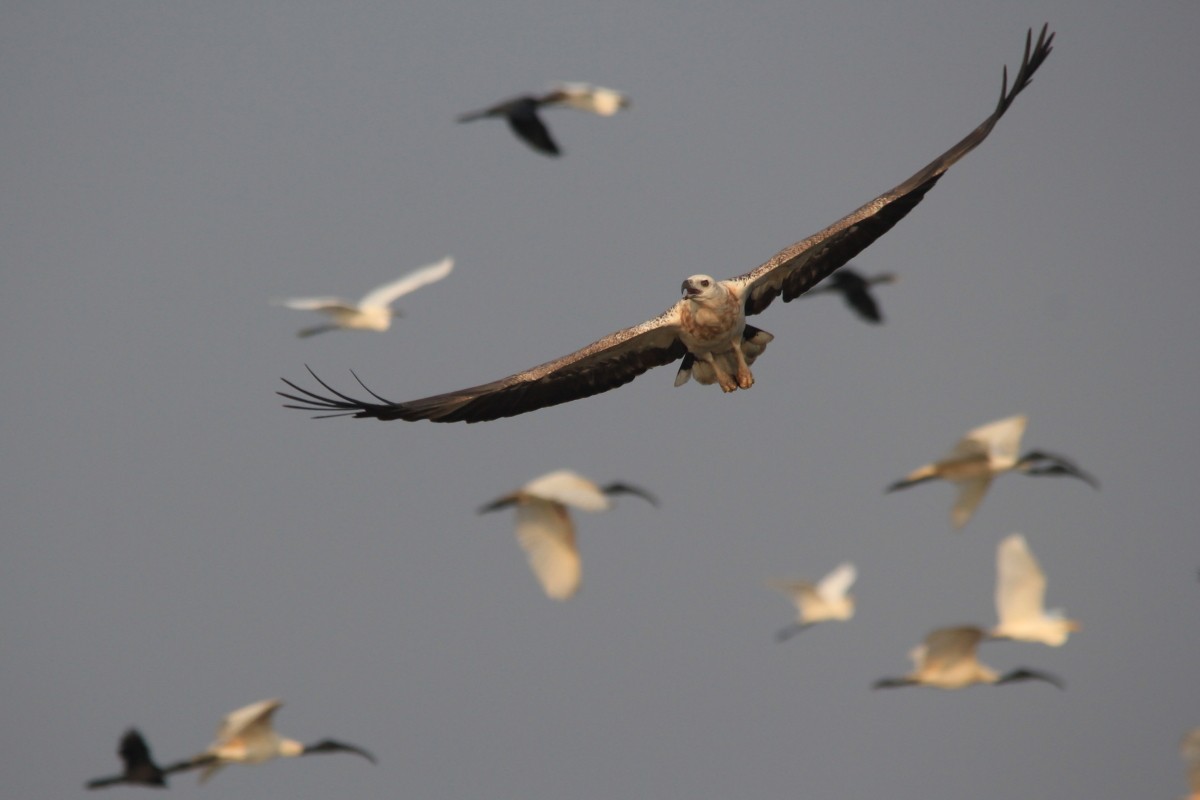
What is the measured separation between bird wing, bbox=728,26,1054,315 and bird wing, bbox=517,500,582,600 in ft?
14.7

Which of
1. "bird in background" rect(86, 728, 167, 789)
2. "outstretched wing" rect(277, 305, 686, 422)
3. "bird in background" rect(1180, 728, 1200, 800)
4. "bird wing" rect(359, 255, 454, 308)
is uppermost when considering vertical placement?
"bird wing" rect(359, 255, 454, 308)

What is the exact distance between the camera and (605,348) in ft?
51.3

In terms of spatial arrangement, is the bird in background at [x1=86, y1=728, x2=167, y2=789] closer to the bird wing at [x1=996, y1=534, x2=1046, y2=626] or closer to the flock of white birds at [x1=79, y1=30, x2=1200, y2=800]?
the flock of white birds at [x1=79, y1=30, x2=1200, y2=800]

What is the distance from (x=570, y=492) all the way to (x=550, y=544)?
0.70 meters

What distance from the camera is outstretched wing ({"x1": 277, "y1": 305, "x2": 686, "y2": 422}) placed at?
15431mm

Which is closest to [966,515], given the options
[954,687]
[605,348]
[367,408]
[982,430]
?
[982,430]

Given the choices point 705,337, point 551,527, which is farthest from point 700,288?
point 551,527

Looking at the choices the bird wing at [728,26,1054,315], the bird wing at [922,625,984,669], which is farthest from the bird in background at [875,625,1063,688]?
the bird wing at [728,26,1054,315]

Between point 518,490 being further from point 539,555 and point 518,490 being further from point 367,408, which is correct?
point 367,408

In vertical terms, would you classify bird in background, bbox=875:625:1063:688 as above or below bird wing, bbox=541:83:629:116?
below

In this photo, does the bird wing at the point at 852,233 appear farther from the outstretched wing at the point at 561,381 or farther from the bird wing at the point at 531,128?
A: the bird wing at the point at 531,128

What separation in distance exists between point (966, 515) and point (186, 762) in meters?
8.43

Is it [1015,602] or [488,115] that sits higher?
[488,115]

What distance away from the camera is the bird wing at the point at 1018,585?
1953 centimetres
